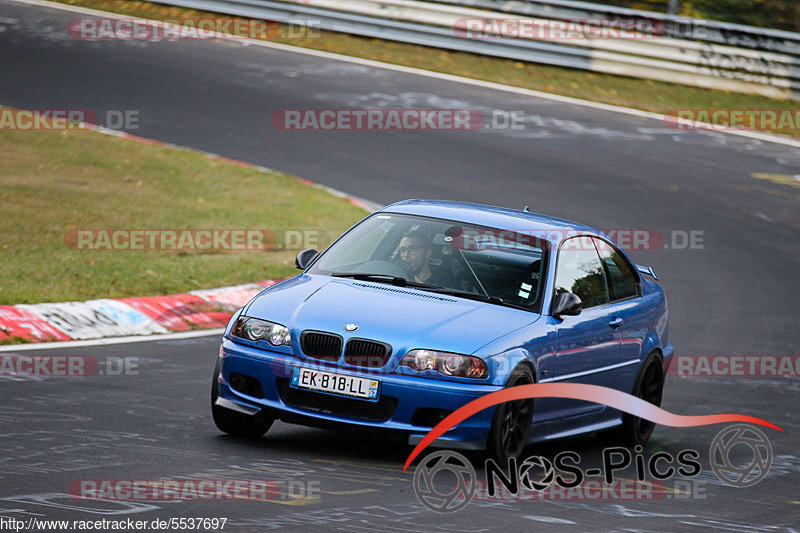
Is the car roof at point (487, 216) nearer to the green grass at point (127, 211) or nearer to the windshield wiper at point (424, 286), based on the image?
the windshield wiper at point (424, 286)

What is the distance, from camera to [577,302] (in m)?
7.78

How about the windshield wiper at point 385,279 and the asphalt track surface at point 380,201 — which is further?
the windshield wiper at point 385,279

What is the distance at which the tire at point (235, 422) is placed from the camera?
7355 millimetres

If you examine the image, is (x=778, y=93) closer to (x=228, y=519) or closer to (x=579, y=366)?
(x=579, y=366)

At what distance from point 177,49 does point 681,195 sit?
10.8 m

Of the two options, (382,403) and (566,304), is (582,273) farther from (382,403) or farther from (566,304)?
(382,403)

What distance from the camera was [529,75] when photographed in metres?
24.4

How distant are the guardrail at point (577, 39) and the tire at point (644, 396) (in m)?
→ 15.7

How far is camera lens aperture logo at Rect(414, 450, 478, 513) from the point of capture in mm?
6199

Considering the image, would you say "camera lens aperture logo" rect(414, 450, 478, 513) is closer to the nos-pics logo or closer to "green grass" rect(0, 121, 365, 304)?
the nos-pics logo

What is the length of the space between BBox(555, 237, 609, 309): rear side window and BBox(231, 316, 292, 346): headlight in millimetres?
1905

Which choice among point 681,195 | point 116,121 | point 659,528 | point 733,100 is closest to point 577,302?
point 659,528

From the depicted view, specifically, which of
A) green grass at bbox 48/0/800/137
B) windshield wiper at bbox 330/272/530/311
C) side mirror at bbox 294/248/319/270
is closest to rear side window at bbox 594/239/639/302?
windshield wiper at bbox 330/272/530/311

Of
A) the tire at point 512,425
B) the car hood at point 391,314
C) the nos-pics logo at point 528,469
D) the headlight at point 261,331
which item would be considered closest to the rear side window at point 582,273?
the car hood at point 391,314
